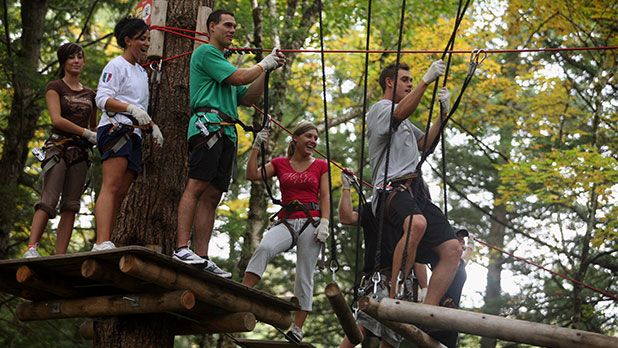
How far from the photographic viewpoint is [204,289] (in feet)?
14.1

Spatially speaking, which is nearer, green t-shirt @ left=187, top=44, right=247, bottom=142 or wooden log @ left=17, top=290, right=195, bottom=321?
wooden log @ left=17, top=290, right=195, bottom=321

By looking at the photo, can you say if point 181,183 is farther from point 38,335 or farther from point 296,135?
point 38,335

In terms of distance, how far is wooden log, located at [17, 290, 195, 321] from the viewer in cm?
415

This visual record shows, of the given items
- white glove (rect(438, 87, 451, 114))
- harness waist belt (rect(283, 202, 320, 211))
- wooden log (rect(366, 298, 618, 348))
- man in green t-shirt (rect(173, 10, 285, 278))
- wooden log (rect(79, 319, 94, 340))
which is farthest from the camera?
wooden log (rect(79, 319, 94, 340))

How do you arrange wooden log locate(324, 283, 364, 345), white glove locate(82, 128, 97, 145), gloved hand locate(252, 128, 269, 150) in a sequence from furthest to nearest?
gloved hand locate(252, 128, 269, 150) → white glove locate(82, 128, 97, 145) → wooden log locate(324, 283, 364, 345)

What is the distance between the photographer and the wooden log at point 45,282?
4312 mm

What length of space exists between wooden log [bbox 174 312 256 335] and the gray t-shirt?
133 cm

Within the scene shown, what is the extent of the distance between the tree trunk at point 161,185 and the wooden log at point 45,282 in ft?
1.25

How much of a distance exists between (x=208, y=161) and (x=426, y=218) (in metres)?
1.66

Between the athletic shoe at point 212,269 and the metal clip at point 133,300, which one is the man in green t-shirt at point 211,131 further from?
the metal clip at point 133,300

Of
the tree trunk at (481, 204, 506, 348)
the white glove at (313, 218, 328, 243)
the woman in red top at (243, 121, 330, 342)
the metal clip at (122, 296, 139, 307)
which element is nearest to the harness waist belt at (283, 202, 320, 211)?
the woman in red top at (243, 121, 330, 342)

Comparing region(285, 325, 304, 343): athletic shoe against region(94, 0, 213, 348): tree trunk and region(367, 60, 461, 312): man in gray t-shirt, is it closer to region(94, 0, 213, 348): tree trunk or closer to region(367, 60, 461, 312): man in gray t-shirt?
region(94, 0, 213, 348): tree trunk

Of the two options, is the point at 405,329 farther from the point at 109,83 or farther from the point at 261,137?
the point at 109,83

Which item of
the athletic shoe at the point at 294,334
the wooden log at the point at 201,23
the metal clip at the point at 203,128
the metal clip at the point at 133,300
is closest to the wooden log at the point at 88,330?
the metal clip at the point at 133,300
